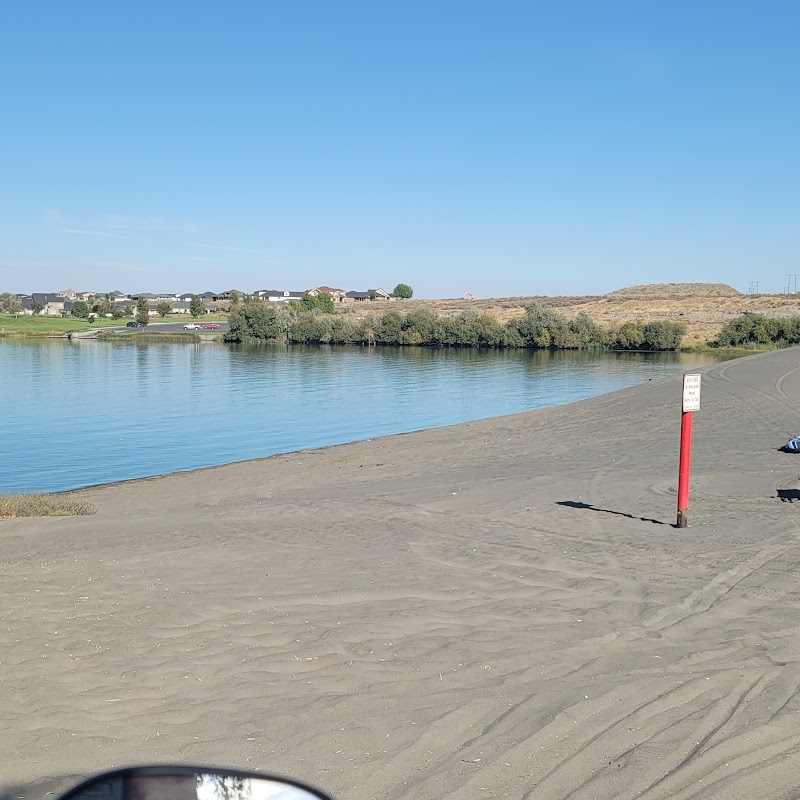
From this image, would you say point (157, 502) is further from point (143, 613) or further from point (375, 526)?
point (143, 613)

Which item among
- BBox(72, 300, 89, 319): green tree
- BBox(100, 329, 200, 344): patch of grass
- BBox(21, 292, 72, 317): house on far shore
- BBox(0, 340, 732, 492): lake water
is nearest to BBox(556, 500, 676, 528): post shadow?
BBox(0, 340, 732, 492): lake water

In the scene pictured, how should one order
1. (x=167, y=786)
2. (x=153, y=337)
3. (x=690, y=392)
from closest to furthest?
(x=167, y=786), (x=690, y=392), (x=153, y=337)

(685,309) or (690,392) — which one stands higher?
(685,309)

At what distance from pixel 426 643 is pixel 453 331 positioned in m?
87.0

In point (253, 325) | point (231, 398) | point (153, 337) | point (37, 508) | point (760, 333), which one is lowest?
point (231, 398)

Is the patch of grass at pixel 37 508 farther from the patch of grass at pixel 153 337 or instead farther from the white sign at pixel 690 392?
the patch of grass at pixel 153 337

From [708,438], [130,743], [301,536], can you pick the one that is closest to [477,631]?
[130,743]

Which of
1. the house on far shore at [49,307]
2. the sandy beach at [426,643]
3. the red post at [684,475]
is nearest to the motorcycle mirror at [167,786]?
the sandy beach at [426,643]

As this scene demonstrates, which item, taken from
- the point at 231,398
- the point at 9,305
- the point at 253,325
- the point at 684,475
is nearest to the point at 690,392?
the point at 684,475

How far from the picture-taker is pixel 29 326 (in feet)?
366

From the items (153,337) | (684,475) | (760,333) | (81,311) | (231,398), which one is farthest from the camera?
(81,311)

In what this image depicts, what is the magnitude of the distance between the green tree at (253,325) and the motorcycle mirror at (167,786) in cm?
9633

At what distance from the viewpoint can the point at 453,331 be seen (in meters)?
92.9

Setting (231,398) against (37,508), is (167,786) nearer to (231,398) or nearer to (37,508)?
(37,508)
